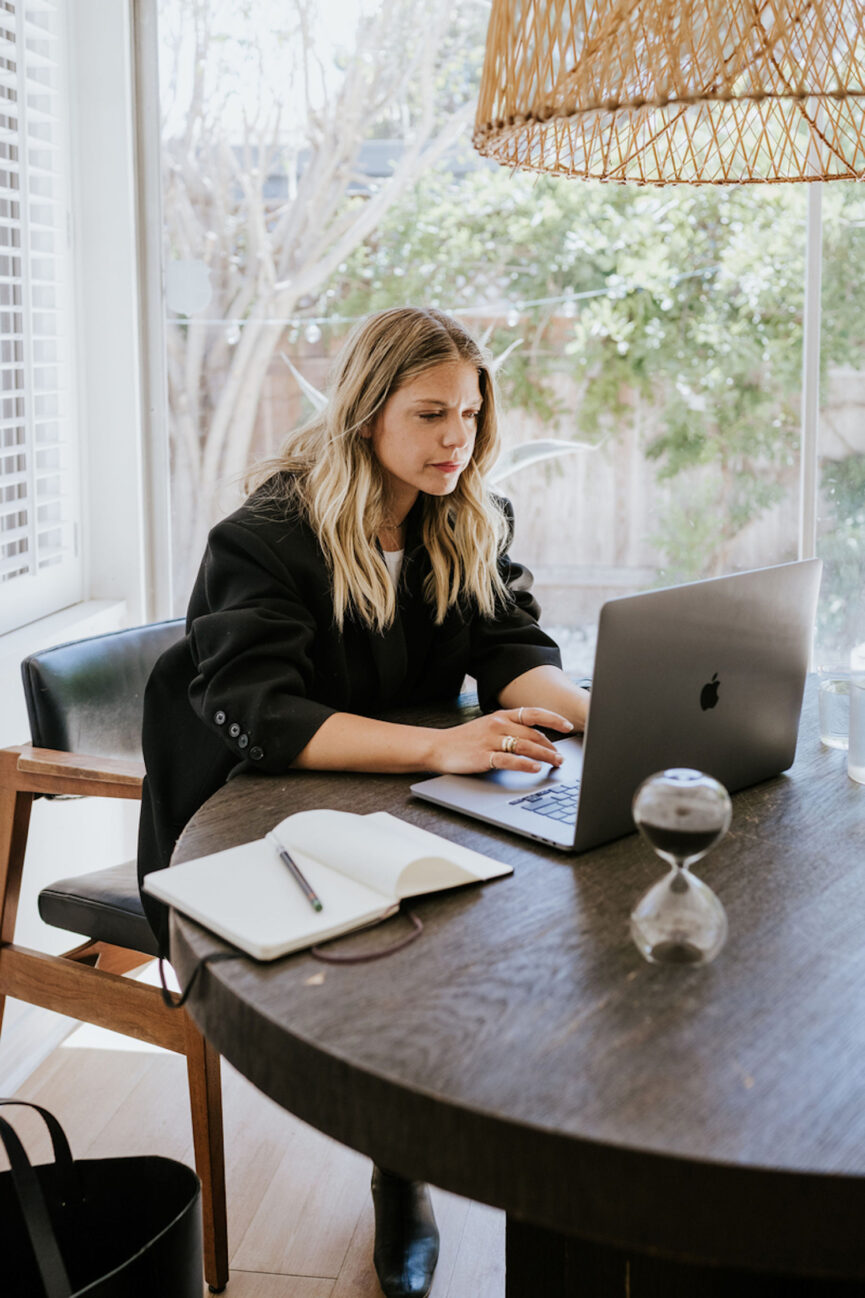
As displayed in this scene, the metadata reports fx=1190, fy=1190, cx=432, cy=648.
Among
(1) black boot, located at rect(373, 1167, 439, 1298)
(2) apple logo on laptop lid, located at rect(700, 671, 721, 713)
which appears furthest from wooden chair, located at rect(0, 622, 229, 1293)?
(2) apple logo on laptop lid, located at rect(700, 671, 721, 713)

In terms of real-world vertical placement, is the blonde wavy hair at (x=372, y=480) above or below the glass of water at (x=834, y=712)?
above

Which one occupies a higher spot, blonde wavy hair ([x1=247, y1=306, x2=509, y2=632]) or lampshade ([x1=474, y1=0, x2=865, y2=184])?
lampshade ([x1=474, y1=0, x2=865, y2=184])

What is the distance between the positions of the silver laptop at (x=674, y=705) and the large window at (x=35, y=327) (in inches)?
59.3

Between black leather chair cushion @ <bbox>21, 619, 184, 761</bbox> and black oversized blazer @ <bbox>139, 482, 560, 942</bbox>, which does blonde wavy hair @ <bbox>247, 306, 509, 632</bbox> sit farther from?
black leather chair cushion @ <bbox>21, 619, 184, 761</bbox>

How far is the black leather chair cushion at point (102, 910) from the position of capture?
1.84m

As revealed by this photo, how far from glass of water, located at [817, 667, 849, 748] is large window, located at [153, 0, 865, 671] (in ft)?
4.45

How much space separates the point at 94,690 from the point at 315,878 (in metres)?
1.06

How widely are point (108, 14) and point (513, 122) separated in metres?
1.94

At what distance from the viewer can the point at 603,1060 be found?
85cm

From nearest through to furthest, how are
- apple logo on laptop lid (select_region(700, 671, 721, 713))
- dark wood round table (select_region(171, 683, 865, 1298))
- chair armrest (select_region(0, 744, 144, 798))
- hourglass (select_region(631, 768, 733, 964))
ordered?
dark wood round table (select_region(171, 683, 865, 1298)), hourglass (select_region(631, 768, 733, 964)), apple logo on laptop lid (select_region(700, 671, 721, 713)), chair armrest (select_region(0, 744, 144, 798))

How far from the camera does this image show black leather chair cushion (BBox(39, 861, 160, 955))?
1.84m

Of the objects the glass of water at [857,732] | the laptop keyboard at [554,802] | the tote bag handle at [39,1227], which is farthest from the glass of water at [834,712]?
the tote bag handle at [39,1227]

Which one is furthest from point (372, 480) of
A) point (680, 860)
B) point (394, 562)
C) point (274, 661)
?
point (680, 860)

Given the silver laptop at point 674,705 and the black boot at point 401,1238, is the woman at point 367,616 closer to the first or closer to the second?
the black boot at point 401,1238
